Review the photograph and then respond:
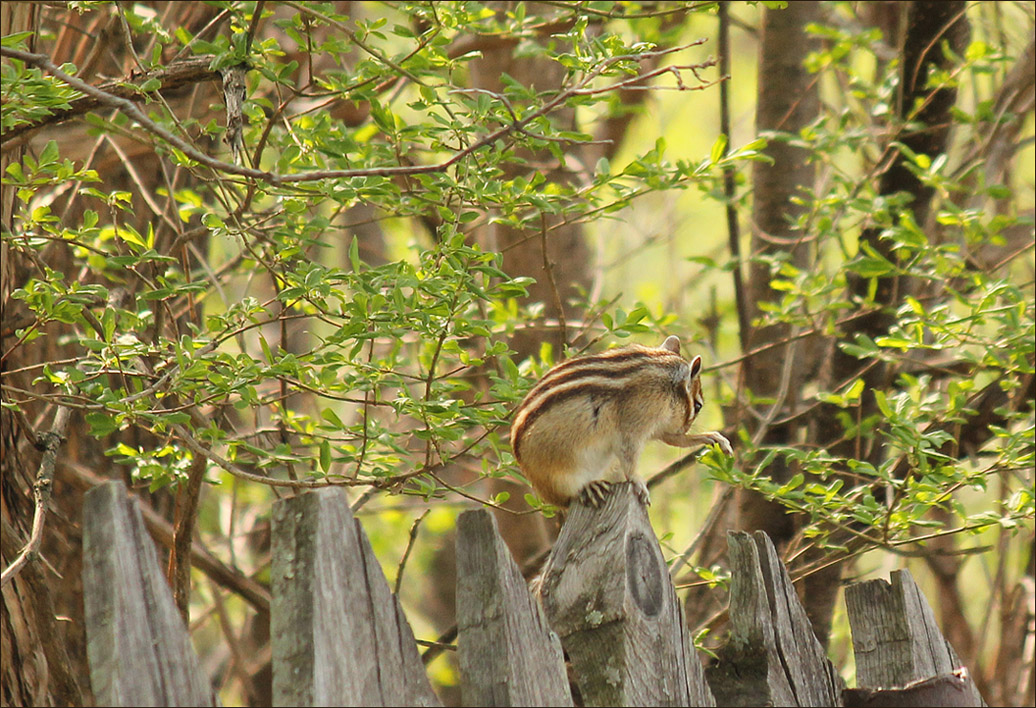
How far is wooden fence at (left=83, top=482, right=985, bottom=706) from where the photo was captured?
136cm

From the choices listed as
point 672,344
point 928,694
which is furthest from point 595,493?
point 672,344

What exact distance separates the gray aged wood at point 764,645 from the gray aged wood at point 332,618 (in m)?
0.59

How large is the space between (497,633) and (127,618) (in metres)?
0.50

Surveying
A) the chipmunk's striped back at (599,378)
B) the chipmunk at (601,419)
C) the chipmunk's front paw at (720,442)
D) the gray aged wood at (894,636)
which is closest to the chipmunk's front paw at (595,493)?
the chipmunk at (601,419)

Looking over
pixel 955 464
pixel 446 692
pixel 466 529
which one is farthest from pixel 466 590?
pixel 446 692

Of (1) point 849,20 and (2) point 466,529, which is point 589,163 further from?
(2) point 466,529

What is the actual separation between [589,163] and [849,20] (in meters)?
1.49

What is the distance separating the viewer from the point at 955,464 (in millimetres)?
2998

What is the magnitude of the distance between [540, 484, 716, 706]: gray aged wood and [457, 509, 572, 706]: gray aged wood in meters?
0.11

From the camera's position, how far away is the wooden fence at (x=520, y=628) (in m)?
1.36

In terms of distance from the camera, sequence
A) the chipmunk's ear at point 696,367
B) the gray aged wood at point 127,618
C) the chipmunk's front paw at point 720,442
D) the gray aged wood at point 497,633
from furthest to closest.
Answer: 1. the chipmunk's ear at point 696,367
2. the chipmunk's front paw at point 720,442
3. the gray aged wood at point 497,633
4. the gray aged wood at point 127,618

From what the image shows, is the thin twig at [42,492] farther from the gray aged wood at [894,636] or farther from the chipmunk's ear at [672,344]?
the chipmunk's ear at [672,344]

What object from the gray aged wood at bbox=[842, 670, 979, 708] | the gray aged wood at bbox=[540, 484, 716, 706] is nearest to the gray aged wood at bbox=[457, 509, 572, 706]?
the gray aged wood at bbox=[540, 484, 716, 706]

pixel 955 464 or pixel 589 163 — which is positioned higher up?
pixel 589 163
